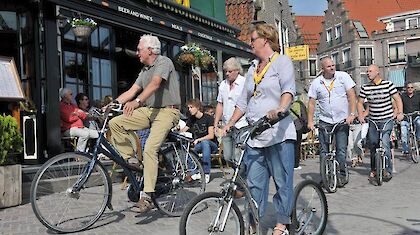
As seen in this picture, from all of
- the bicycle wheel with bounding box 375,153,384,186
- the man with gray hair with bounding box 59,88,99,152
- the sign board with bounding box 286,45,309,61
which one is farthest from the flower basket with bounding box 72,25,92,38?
the sign board with bounding box 286,45,309,61

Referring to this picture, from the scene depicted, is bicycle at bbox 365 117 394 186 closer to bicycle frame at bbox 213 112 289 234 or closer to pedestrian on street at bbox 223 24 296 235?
pedestrian on street at bbox 223 24 296 235

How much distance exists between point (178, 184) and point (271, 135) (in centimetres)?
180

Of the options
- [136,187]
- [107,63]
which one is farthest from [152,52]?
[107,63]

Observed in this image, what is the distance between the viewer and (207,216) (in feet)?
11.2

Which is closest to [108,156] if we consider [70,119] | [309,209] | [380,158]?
[309,209]

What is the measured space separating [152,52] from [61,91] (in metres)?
4.14

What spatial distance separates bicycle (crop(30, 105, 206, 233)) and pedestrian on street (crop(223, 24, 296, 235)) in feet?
4.72

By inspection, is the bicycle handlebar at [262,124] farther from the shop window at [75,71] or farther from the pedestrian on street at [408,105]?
the pedestrian on street at [408,105]

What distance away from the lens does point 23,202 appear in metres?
6.23

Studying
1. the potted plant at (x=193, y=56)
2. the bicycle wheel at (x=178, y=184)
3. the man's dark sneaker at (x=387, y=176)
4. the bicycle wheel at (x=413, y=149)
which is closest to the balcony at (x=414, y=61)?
the bicycle wheel at (x=413, y=149)

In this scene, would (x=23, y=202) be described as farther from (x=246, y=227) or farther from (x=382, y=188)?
(x=382, y=188)

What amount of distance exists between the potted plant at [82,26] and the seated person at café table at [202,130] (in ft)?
8.16

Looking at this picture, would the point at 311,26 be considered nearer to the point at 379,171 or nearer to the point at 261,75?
the point at 379,171

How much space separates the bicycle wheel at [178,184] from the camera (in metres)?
5.23
